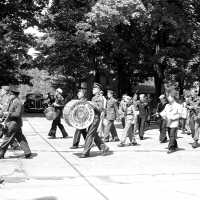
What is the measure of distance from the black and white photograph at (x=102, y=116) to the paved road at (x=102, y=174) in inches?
0.8

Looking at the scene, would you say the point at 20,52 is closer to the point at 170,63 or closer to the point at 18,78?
the point at 18,78

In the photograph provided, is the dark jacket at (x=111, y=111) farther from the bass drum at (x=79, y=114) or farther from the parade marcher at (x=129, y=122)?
the bass drum at (x=79, y=114)

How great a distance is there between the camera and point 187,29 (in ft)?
77.6

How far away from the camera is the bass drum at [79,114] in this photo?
12336mm

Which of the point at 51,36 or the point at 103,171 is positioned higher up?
the point at 51,36

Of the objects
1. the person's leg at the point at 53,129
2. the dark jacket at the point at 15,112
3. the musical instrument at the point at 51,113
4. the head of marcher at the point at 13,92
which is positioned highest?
the head of marcher at the point at 13,92

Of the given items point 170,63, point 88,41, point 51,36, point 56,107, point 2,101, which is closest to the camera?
point 2,101

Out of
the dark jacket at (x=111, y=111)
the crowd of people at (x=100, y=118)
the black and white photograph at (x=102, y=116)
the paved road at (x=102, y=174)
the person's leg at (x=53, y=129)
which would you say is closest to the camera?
the paved road at (x=102, y=174)

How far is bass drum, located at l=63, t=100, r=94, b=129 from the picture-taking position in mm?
12336

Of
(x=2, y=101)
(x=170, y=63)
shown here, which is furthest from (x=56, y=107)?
(x=170, y=63)

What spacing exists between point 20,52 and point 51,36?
8869 millimetres

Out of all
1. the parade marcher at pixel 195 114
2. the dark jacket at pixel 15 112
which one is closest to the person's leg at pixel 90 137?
the dark jacket at pixel 15 112

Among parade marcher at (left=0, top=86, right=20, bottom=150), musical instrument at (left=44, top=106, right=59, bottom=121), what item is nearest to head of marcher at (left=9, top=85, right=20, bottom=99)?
parade marcher at (left=0, top=86, right=20, bottom=150)

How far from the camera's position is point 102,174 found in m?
9.78
